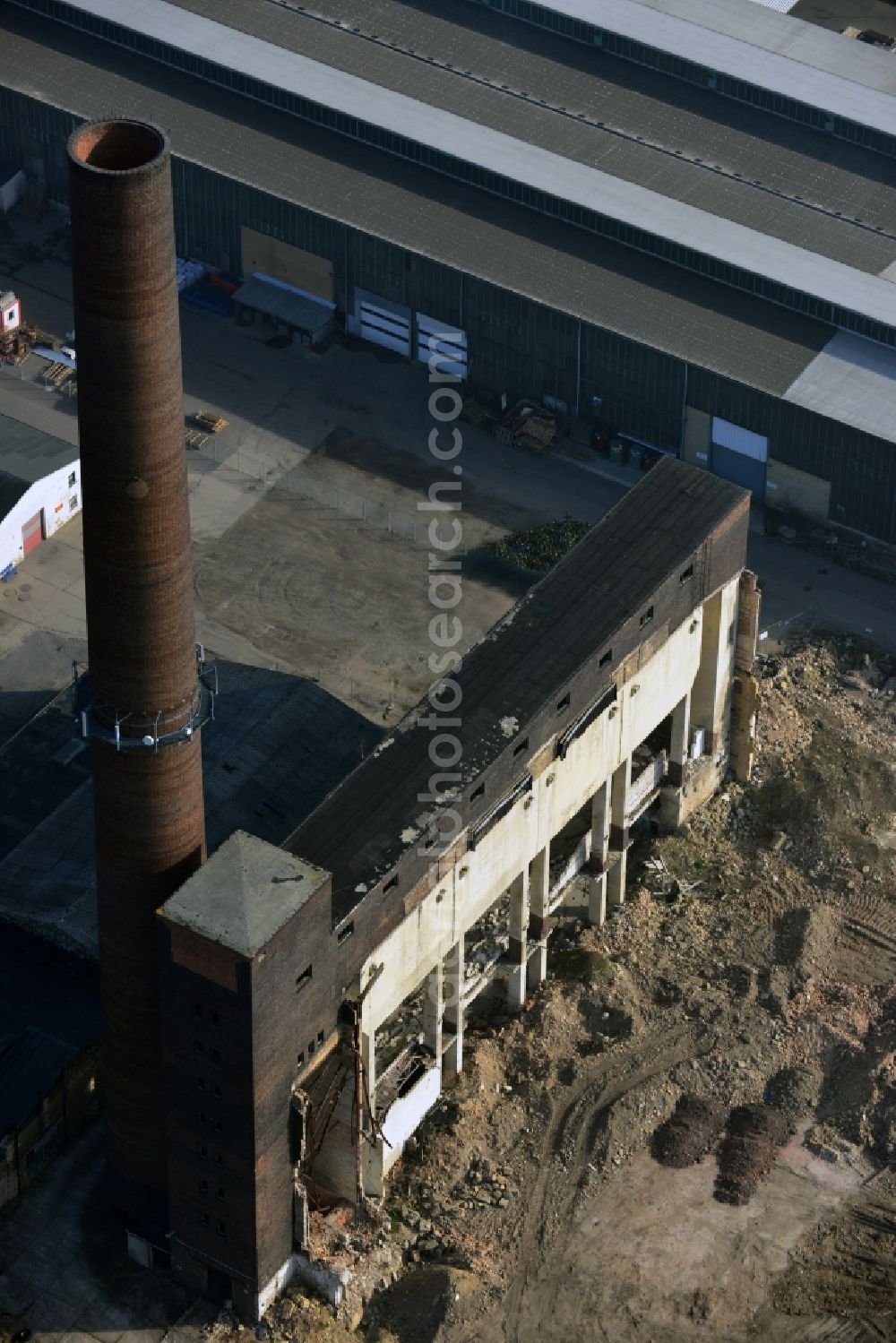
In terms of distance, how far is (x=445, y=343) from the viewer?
164 meters

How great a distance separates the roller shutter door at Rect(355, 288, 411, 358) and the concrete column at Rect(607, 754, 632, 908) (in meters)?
42.2

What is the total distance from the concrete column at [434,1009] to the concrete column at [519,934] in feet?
17.7

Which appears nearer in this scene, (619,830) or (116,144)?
(116,144)

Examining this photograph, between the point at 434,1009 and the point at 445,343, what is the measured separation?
5364 centimetres

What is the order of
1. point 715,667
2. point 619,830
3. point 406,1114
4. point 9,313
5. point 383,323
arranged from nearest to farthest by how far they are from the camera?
point 406,1114
point 619,830
point 715,667
point 9,313
point 383,323

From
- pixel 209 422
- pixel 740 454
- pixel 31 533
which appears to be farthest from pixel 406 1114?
pixel 209 422

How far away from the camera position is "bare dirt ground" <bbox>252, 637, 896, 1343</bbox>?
117 meters

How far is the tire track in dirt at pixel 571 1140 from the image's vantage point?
118 metres

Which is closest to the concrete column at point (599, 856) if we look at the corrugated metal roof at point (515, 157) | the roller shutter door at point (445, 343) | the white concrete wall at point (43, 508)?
the white concrete wall at point (43, 508)

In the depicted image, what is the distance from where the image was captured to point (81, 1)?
175 m

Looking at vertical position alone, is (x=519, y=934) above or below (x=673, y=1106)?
above

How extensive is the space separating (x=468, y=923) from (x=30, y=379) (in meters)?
56.0

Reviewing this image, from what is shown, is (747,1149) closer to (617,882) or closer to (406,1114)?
(406,1114)

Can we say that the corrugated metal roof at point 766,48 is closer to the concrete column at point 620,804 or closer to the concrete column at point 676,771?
the concrete column at point 676,771
